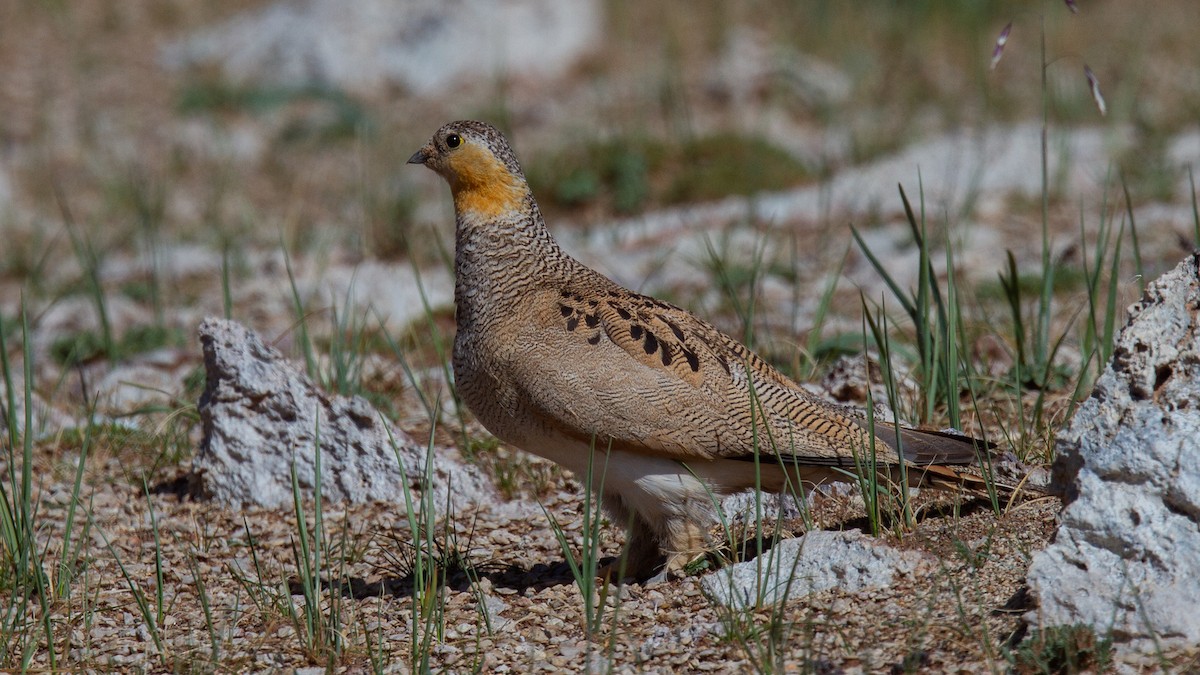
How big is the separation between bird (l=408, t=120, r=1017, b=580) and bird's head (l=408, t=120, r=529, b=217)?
0.24 meters

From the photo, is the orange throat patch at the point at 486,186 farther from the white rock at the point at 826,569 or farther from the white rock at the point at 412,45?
the white rock at the point at 412,45

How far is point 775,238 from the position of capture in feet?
29.6

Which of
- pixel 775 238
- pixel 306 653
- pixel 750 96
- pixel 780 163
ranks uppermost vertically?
pixel 750 96

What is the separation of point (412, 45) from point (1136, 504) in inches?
401

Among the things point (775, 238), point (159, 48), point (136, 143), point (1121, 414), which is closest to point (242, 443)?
point (1121, 414)

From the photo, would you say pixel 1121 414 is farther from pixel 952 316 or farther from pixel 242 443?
pixel 242 443

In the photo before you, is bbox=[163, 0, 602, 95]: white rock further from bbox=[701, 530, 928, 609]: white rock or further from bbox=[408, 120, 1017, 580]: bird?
bbox=[701, 530, 928, 609]: white rock

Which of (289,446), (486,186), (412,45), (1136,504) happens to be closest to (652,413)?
(486,186)

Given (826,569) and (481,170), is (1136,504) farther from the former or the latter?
(481,170)

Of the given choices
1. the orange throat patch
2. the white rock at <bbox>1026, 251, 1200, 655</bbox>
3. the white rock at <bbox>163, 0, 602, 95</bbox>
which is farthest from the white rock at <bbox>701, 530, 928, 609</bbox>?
the white rock at <bbox>163, 0, 602, 95</bbox>

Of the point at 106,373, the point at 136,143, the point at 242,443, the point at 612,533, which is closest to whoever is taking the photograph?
the point at 612,533

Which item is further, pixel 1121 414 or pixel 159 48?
pixel 159 48

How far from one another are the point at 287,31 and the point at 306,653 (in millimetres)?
9678

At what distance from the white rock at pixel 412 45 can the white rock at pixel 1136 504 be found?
9464 mm
